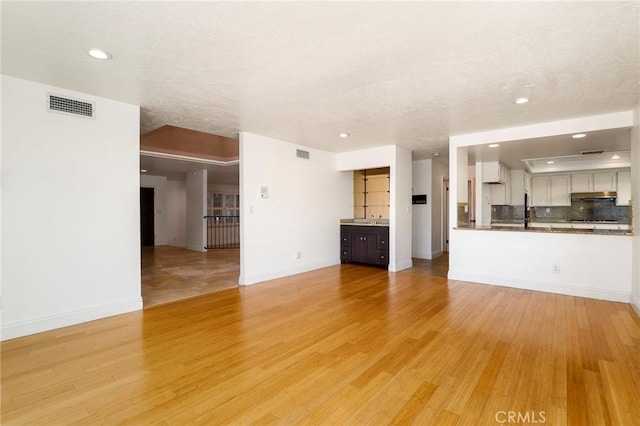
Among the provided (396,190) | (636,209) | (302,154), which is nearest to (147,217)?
(302,154)

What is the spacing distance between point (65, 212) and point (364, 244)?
196 inches

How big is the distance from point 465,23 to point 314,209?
4543 mm

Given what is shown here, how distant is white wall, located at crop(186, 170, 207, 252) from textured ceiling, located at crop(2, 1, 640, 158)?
512 cm

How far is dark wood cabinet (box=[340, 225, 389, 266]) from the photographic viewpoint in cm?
617

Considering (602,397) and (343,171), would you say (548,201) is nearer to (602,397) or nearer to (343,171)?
(343,171)

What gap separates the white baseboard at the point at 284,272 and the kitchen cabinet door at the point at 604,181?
228 inches

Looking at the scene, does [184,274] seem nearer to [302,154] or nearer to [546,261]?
[302,154]

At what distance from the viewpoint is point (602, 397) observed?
192cm

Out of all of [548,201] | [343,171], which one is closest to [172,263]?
[343,171]

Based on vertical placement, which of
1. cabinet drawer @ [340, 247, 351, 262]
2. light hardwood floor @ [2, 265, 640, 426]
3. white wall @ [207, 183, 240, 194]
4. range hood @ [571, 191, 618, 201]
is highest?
white wall @ [207, 183, 240, 194]

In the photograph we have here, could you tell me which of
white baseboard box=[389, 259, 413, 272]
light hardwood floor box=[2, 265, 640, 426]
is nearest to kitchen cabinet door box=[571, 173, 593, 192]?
light hardwood floor box=[2, 265, 640, 426]

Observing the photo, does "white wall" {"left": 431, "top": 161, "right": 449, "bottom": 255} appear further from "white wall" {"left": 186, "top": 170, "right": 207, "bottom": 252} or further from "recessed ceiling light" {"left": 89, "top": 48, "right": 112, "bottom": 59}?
"recessed ceiling light" {"left": 89, "top": 48, "right": 112, "bottom": 59}

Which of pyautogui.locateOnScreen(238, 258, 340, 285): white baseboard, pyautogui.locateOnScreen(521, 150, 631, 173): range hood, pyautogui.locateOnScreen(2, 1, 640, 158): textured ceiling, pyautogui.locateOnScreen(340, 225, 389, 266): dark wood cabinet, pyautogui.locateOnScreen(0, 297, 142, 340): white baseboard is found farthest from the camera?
pyautogui.locateOnScreen(340, 225, 389, 266): dark wood cabinet

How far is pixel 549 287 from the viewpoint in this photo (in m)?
4.42
